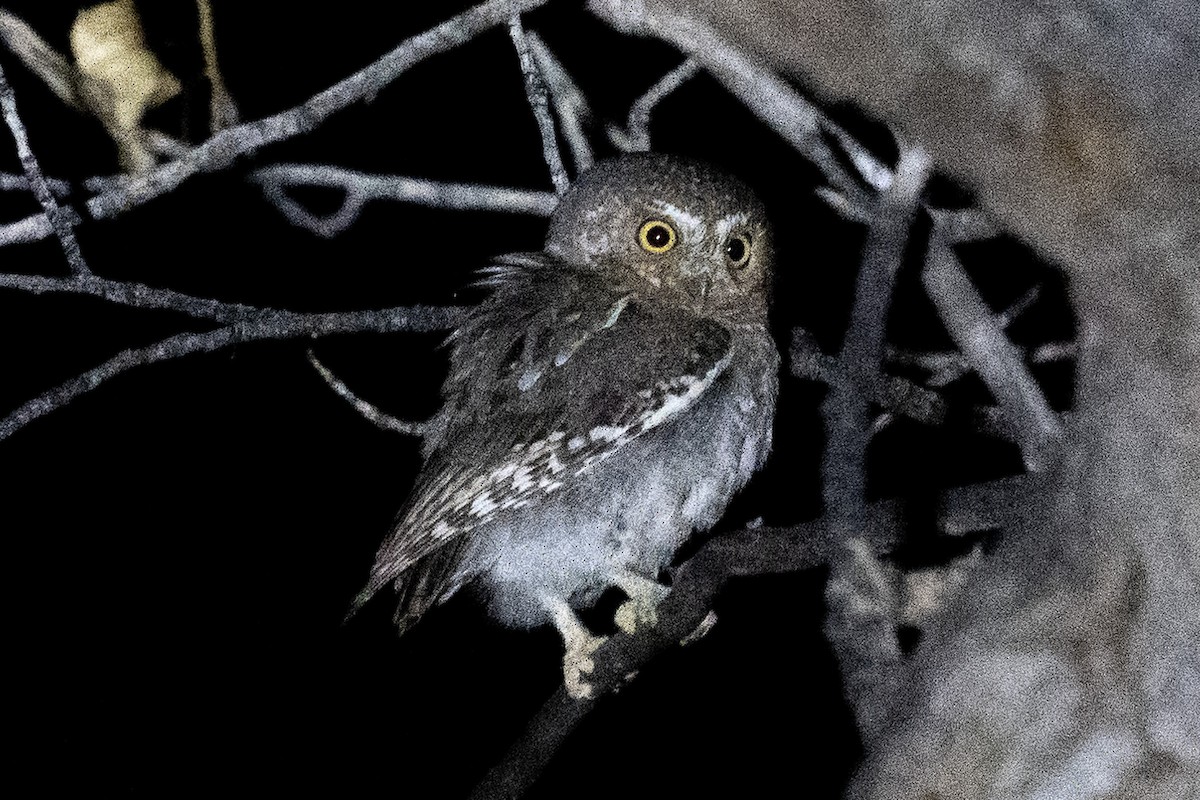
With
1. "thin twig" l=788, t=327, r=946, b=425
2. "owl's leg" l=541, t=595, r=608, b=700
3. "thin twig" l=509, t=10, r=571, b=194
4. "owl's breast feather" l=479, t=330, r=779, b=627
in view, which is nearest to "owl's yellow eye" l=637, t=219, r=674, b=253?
"owl's breast feather" l=479, t=330, r=779, b=627

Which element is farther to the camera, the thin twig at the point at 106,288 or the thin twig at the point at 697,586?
the thin twig at the point at 106,288

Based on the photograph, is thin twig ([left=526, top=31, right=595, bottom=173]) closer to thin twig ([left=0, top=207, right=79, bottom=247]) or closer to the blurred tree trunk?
thin twig ([left=0, top=207, right=79, bottom=247])

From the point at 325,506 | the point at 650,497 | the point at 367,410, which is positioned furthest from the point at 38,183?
the point at 325,506


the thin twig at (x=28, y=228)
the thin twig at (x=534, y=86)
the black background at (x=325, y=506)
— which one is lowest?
the black background at (x=325, y=506)

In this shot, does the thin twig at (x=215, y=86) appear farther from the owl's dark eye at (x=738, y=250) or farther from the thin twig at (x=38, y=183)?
the owl's dark eye at (x=738, y=250)

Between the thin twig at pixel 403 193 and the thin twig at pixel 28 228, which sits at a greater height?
the thin twig at pixel 28 228

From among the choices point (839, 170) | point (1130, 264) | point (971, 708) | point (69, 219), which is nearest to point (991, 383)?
point (839, 170)

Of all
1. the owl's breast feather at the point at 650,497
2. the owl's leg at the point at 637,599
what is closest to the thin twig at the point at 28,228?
the owl's breast feather at the point at 650,497

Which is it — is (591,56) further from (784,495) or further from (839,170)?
(839,170)
